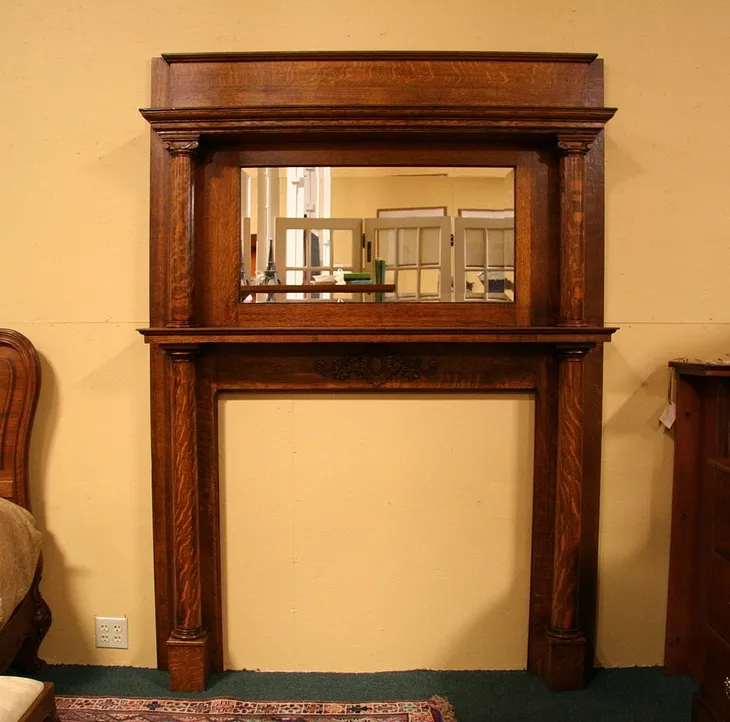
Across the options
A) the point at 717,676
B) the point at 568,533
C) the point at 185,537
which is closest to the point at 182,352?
the point at 185,537

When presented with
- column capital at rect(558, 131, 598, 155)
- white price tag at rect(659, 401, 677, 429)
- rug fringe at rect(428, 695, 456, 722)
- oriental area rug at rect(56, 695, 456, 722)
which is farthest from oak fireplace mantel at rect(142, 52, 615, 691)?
rug fringe at rect(428, 695, 456, 722)

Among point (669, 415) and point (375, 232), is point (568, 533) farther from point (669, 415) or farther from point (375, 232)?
point (375, 232)

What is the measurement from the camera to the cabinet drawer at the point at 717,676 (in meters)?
1.52

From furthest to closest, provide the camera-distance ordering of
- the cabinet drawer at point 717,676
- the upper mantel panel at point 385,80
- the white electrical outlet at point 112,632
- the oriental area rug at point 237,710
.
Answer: the white electrical outlet at point 112,632 → the upper mantel panel at point 385,80 → the oriental area rug at point 237,710 → the cabinet drawer at point 717,676

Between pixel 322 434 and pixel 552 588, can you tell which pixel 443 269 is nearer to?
pixel 322 434

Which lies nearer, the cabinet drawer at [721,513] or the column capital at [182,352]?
the cabinet drawer at [721,513]

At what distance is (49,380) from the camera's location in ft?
6.74

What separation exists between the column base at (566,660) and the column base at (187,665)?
117 cm

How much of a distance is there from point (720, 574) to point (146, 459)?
1806 mm

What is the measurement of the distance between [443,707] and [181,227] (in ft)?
5.76

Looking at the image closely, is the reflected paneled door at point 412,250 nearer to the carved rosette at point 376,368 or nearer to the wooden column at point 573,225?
the carved rosette at point 376,368

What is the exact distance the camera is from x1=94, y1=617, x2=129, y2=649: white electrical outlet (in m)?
→ 2.07

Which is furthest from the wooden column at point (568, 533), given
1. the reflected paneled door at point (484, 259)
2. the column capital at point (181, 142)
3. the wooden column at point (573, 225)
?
the column capital at point (181, 142)

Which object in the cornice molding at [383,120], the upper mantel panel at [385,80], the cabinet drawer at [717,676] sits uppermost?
the upper mantel panel at [385,80]
